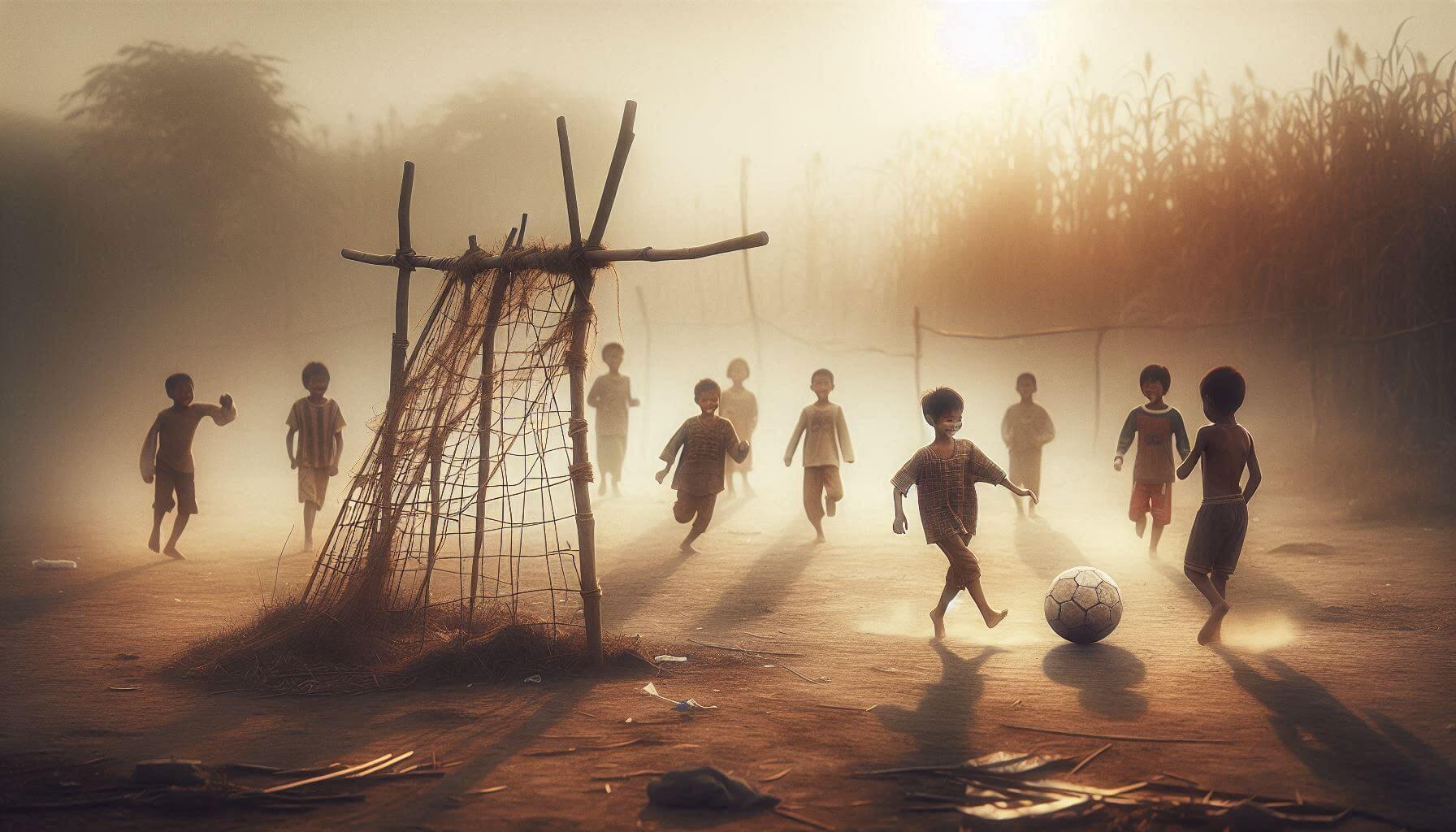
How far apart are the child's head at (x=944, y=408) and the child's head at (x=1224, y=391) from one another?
1540mm

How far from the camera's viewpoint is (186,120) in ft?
107

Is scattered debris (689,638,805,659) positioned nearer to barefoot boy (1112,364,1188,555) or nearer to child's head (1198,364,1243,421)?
child's head (1198,364,1243,421)

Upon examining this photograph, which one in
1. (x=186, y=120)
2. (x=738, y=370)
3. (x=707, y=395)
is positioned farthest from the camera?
(x=186, y=120)

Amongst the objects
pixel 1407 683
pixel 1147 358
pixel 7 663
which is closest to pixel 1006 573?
pixel 1407 683

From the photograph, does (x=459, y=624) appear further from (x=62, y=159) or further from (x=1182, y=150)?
(x=62, y=159)

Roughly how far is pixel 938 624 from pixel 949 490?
2.88 ft

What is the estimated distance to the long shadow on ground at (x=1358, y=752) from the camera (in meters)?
4.28

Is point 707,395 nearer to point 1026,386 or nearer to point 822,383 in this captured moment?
point 822,383

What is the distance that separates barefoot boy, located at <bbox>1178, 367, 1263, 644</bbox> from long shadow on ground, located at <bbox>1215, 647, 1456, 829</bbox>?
1.29 metres

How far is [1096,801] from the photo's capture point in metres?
4.27

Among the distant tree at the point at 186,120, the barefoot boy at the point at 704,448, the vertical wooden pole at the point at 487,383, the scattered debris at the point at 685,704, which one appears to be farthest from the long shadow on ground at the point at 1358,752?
the distant tree at the point at 186,120

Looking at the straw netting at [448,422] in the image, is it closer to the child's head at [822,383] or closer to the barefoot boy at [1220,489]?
the barefoot boy at [1220,489]

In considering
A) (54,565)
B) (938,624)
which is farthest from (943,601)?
(54,565)

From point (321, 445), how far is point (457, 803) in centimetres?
811
